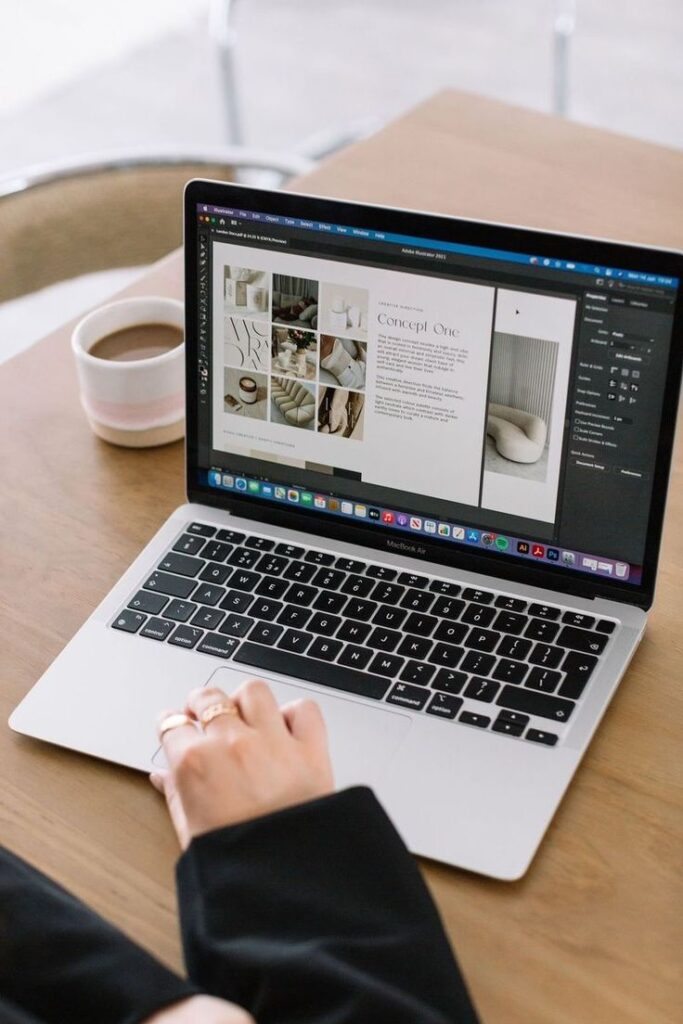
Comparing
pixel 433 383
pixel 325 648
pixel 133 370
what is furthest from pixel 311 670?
pixel 133 370

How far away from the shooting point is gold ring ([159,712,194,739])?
0.81 metres

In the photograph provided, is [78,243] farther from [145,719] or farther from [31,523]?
[145,719]

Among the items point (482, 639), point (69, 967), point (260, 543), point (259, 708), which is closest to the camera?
point (69, 967)

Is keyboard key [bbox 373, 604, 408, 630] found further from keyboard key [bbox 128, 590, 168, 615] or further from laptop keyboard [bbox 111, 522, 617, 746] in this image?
keyboard key [bbox 128, 590, 168, 615]

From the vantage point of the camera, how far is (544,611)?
3.02 feet

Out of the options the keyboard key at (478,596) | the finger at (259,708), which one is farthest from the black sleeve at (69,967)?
the keyboard key at (478,596)

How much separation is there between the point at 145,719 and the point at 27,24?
3713mm

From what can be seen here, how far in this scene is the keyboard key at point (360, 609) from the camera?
0.93 meters

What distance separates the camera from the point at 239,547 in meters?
1.00

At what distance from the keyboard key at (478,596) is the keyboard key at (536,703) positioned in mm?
92

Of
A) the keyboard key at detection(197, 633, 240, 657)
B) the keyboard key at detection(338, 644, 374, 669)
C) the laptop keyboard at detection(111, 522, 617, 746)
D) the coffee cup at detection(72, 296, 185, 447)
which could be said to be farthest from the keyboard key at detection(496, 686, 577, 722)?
the coffee cup at detection(72, 296, 185, 447)

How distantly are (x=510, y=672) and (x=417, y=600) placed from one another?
0.34ft

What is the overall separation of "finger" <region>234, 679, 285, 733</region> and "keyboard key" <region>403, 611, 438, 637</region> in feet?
0.49

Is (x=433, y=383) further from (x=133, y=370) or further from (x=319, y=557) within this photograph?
(x=133, y=370)
